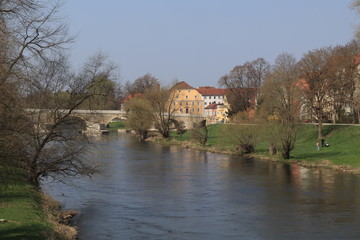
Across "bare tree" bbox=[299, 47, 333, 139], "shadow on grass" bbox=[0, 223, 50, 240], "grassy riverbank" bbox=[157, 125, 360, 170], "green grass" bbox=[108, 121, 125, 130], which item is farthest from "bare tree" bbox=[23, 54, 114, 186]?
"green grass" bbox=[108, 121, 125, 130]

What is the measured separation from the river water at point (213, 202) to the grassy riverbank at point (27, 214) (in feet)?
4.77

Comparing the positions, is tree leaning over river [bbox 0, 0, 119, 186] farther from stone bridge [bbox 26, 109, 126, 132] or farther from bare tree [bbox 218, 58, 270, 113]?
bare tree [bbox 218, 58, 270, 113]

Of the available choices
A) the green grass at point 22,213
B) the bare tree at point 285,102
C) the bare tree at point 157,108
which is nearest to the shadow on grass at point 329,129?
the bare tree at point 285,102

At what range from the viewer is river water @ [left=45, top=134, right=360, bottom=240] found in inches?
794

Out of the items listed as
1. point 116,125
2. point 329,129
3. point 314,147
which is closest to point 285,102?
point 314,147

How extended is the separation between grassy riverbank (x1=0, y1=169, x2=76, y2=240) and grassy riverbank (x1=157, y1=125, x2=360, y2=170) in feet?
81.6

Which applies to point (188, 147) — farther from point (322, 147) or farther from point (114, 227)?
point (114, 227)

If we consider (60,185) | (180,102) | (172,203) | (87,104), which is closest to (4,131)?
(87,104)

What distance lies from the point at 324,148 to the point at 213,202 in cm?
2629

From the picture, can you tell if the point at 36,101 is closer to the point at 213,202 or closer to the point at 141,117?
the point at 213,202

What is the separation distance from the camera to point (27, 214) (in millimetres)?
17266

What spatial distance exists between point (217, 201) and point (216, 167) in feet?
49.7

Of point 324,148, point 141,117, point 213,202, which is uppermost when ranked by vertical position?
point 141,117

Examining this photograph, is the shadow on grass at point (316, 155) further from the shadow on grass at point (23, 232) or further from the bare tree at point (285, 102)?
the shadow on grass at point (23, 232)
